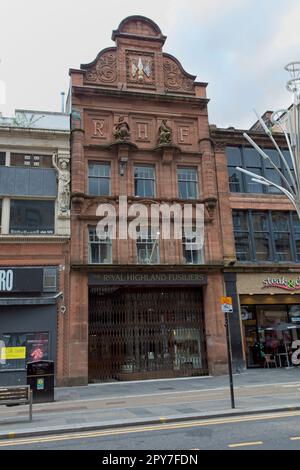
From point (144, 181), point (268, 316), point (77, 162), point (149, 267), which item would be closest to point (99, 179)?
point (77, 162)

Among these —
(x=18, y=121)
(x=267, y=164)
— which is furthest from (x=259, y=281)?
(x=18, y=121)

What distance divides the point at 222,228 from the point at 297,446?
1757 cm

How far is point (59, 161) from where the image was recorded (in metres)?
22.9

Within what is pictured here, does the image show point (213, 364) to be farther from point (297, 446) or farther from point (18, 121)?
point (18, 121)

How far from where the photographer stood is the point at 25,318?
67.2ft

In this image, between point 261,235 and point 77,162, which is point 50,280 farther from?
point 261,235

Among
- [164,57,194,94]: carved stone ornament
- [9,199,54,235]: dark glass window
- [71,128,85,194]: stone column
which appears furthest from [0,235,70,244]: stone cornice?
[164,57,194,94]: carved stone ornament

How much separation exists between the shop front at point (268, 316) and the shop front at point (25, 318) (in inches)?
425

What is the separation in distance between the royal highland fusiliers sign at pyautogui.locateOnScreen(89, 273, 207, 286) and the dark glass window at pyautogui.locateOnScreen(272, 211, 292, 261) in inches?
222

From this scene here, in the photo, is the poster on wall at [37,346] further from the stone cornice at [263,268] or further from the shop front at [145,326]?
the stone cornice at [263,268]

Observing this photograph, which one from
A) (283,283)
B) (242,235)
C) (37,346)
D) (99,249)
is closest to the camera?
(37,346)

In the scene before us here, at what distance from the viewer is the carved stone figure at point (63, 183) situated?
22.2 m

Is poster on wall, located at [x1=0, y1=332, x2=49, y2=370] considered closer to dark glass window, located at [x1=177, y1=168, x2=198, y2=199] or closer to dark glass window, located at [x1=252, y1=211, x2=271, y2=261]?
dark glass window, located at [x1=177, y1=168, x2=198, y2=199]

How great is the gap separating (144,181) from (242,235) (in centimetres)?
680
